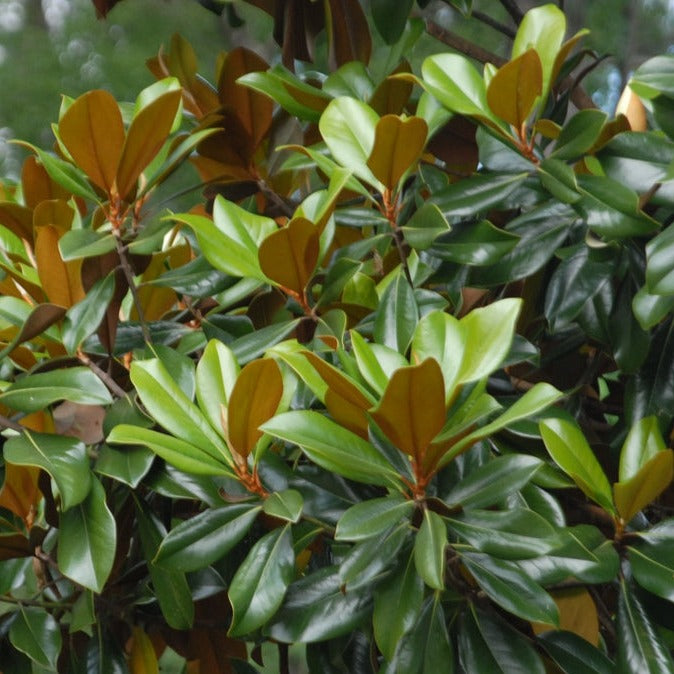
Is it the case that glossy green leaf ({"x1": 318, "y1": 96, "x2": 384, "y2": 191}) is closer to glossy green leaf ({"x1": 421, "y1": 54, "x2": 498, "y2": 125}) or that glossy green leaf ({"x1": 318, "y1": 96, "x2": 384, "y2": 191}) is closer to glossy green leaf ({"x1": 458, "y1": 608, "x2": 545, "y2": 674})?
glossy green leaf ({"x1": 421, "y1": 54, "x2": 498, "y2": 125})

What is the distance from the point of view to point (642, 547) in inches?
28.3

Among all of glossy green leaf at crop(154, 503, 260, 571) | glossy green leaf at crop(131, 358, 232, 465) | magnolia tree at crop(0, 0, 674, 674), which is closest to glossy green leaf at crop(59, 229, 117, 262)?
magnolia tree at crop(0, 0, 674, 674)

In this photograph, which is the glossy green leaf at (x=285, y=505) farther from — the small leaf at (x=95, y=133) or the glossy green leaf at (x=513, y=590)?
the small leaf at (x=95, y=133)

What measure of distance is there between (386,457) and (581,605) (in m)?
0.26

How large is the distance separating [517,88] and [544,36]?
3.5 inches

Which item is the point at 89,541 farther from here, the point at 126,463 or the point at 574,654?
the point at 574,654

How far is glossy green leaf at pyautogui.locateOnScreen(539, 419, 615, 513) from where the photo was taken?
0.71 meters

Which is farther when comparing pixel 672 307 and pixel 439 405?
pixel 672 307

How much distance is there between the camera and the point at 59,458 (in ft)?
2.35

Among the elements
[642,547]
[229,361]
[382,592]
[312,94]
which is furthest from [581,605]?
[312,94]

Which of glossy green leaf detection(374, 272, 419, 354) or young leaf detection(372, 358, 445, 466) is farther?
A: glossy green leaf detection(374, 272, 419, 354)

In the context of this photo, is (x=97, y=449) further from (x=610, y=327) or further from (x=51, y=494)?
(x=610, y=327)

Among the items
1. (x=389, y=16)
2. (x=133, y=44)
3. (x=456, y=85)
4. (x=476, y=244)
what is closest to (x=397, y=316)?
(x=476, y=244)

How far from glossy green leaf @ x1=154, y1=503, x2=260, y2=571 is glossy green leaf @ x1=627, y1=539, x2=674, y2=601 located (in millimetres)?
259
